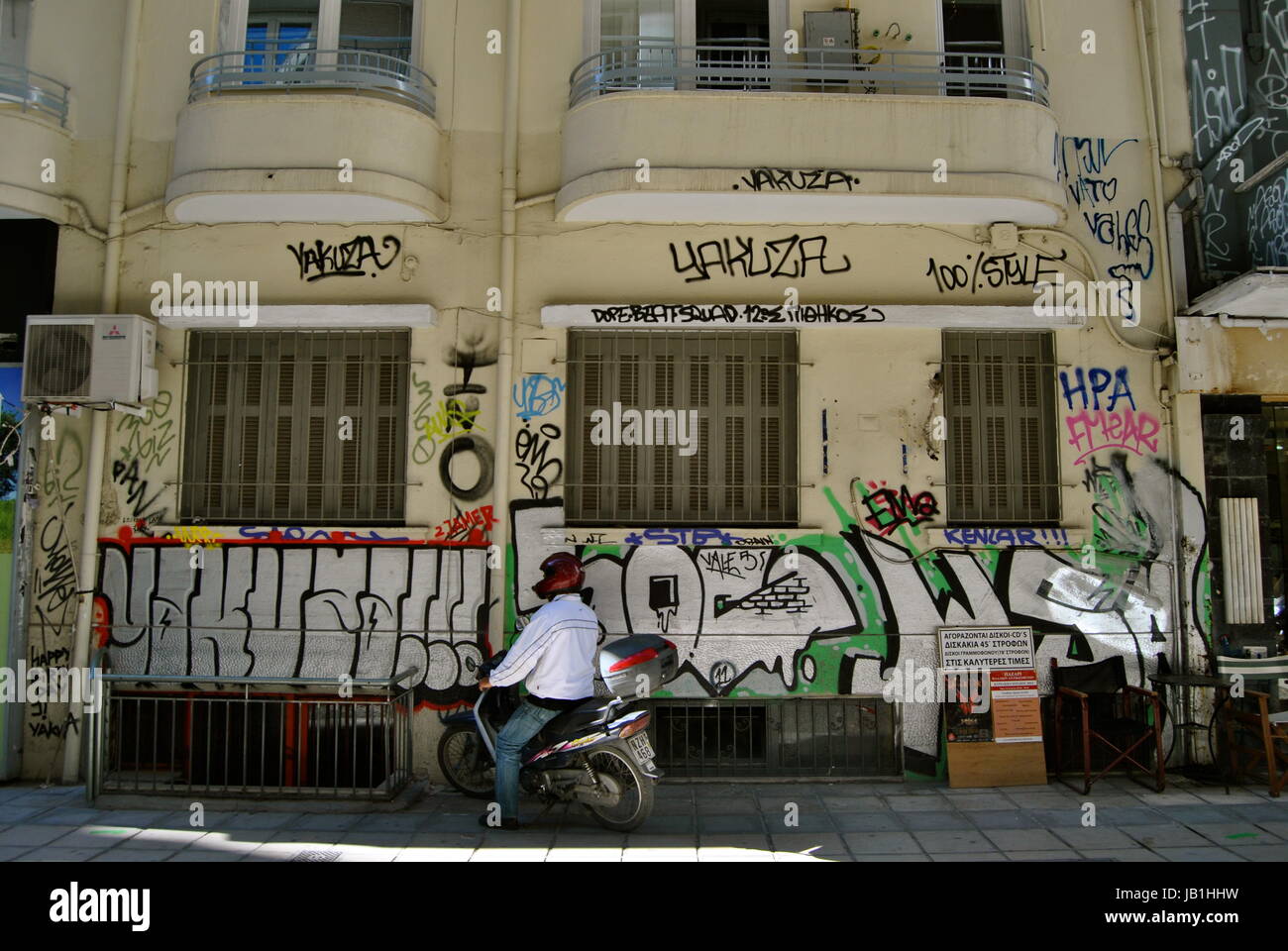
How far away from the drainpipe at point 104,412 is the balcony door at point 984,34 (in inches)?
281

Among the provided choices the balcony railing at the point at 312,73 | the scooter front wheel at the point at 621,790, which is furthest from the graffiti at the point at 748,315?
the scooter front wheel at the point at 621,790

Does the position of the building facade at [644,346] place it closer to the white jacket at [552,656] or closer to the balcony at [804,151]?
the balcony at [804,151]

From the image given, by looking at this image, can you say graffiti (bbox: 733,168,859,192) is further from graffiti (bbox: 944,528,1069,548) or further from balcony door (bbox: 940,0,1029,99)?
graffiti (bbox: 944,528,1069,548)

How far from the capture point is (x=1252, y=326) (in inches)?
297

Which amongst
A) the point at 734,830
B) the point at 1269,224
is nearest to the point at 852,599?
the point at 734,830

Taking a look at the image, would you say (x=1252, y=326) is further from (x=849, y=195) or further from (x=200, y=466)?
(x=200, y=466)

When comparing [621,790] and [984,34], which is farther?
[984,34]

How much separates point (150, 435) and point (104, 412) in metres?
0.39

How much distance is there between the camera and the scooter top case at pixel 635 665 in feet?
19.8

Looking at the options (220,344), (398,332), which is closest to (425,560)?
(398,332)

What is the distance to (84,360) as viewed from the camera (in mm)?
7203

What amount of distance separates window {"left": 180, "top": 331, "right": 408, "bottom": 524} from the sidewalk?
246 centimetres

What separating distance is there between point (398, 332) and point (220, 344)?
1.57 metres

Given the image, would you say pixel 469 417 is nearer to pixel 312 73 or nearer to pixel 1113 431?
pixel 312 73
